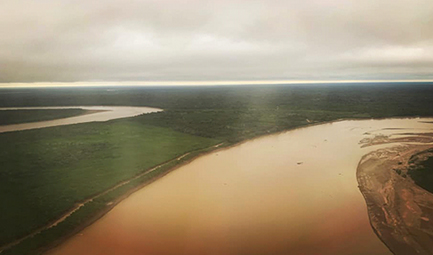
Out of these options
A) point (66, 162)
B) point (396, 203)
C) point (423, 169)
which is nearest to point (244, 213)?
point (396, 203)

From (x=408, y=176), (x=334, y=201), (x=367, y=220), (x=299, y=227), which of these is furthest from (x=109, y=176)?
(x=408, y=176)

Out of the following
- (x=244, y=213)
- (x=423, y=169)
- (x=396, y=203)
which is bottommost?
(x=244, y=213)

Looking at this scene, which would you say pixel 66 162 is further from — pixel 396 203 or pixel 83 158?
pixel 396 203

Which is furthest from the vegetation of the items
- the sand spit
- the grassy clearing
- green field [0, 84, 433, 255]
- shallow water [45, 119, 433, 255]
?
the grassy clearing

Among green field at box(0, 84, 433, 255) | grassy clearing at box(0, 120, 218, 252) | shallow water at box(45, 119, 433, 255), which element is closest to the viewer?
shallow water at box(45, 119, 433, 255)

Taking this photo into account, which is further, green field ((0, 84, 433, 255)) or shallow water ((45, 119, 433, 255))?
green field ((0, 84, 433, 255))

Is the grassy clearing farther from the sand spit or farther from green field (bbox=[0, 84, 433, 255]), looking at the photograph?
the sand spit

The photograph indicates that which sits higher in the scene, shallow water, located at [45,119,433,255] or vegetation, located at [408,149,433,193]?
vegetation, located at [408,149,433,193]
